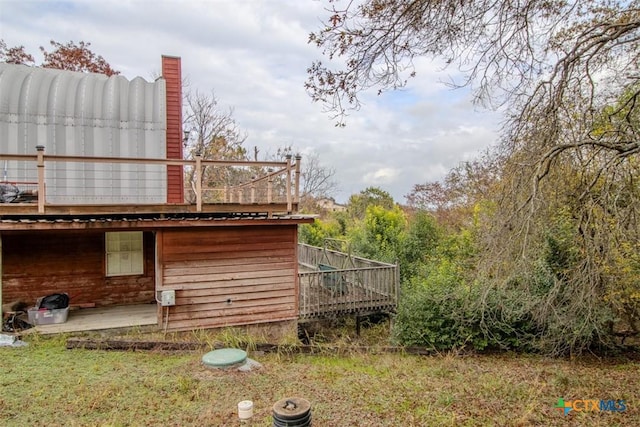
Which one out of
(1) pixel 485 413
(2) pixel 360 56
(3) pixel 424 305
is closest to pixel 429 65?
(2) pixel 360 56

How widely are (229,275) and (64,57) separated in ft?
52.2

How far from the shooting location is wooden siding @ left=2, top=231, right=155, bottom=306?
8.87 metres

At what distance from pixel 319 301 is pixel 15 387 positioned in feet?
19.1

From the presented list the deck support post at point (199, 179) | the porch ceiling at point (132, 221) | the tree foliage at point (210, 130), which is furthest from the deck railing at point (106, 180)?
the tree foliage at point (210, 130)

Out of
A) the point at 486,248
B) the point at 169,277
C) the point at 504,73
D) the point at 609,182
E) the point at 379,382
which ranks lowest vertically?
the point at 379,382

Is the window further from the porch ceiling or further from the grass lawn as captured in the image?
the grass lawn

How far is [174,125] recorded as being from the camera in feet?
34.0

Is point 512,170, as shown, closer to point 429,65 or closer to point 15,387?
point 429,65

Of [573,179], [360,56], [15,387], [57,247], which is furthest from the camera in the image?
[57,247]

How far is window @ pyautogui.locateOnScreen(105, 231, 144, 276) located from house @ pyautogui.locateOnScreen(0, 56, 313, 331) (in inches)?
1.0

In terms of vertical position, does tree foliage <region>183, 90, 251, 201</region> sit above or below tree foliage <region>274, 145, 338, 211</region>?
above

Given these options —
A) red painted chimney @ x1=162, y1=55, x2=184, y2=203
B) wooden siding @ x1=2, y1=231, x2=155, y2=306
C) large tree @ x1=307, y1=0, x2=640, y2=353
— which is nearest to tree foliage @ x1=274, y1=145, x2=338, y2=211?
red painted chimney @ x1=162, y1=55, x2=184, y2=203

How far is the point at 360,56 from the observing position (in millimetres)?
Answer: 4559

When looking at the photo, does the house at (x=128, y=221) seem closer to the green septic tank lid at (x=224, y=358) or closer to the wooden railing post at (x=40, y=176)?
the wooden railing post at (x=40, y=176)
